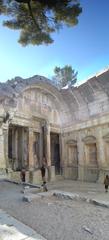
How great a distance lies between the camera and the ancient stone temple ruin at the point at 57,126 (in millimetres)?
13039

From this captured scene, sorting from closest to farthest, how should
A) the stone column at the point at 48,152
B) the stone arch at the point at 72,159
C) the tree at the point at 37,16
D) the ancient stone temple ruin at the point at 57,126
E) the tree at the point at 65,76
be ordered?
the tree at the point at 37,16 → the ancient stone temple ruin at the point at 57,126 → the stone column at the point at 48,152 → the stone arch at the point at 72,159 → the tree at the point at 65,76

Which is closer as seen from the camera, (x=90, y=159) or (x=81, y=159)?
(x=90, y=159)

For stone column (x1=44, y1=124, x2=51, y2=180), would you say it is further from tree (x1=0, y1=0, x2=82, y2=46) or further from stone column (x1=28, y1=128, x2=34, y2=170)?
tree (x1=0, y1=0, x2=82, y2=46)

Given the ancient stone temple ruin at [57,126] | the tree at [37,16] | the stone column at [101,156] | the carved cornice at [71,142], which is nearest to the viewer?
the tree at [37,16]

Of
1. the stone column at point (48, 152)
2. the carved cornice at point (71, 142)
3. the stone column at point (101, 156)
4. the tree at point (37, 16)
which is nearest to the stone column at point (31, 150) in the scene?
the stone column at point (48, 152)

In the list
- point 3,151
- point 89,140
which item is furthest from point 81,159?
point 3,151

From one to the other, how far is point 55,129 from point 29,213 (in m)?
11.6

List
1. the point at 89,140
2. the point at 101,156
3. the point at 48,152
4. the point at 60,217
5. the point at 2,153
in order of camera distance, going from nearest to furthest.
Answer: the point at 60,217 → the point at 2,153 → the point at 101,156 → the point at 89,140 → the point at 48,152

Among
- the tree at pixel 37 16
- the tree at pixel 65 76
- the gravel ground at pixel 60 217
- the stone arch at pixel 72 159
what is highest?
the tree at pixel 65 76

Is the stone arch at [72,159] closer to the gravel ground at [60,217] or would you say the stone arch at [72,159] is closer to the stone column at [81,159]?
the stone column at [81,159]

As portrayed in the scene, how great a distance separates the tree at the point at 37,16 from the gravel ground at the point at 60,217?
17.3 ft

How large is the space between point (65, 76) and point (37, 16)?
22.4m

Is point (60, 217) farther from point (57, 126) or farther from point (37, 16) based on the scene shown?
point (57, 126)

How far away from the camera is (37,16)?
20.6 ft
